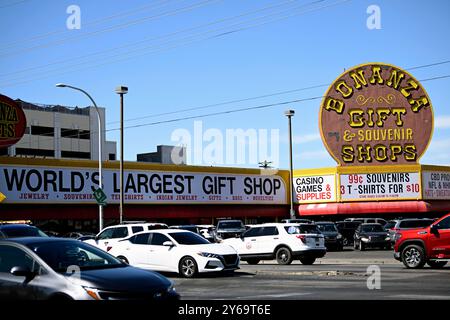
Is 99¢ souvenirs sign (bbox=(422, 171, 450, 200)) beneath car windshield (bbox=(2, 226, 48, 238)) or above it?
above

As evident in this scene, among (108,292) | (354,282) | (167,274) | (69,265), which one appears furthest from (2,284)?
(167,274)

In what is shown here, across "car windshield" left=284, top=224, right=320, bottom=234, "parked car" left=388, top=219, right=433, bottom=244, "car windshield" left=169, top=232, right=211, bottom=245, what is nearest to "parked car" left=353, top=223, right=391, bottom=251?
"parked car" left=388, top=219, right=433, bottom=244

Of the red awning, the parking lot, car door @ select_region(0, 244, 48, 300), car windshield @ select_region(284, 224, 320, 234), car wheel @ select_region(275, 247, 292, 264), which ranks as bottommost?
the parking lot

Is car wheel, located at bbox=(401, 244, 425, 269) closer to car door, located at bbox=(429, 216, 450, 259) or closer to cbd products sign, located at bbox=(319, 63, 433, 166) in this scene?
car door, located at bbox=(429, 216, 450, 259)

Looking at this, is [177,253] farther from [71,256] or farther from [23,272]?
[23,272]

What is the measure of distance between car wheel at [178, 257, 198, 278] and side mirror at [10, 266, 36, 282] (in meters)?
11.0

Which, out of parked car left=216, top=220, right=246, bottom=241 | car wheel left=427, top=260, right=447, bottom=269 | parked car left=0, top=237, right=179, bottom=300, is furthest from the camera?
parked car left=216, top=220, right=246, bottom=241

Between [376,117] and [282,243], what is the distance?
28.4 metres

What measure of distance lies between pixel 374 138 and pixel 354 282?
3675cm

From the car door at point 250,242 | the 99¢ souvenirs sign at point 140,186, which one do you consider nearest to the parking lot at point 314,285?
the car door at point 250,242

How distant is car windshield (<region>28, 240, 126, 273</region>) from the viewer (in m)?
11.0

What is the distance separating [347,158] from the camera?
53688 millimetres
